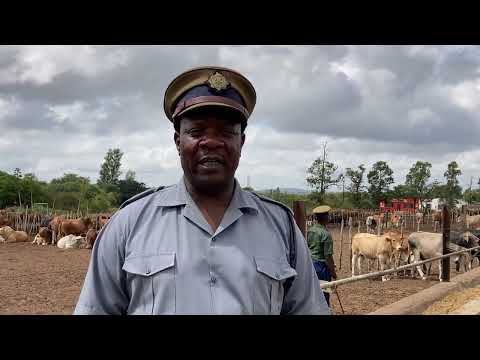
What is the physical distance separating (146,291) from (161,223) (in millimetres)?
220

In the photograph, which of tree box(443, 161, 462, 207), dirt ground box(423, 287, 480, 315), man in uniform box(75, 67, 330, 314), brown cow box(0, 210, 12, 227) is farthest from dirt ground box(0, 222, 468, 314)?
tree box(443, 161, 462, 207)

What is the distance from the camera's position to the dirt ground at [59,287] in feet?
24.5

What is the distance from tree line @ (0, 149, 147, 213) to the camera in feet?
126

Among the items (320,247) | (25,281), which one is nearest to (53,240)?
(25,281)

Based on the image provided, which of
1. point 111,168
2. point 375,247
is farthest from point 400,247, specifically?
point 111,168

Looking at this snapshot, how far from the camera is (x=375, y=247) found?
11.2 metres

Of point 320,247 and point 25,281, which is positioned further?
point 25,281

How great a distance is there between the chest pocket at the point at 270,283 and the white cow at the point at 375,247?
10.1 meters

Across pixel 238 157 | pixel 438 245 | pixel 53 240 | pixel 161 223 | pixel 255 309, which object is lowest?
pixel 53 240

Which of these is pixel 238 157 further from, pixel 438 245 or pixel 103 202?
pixel 103 202

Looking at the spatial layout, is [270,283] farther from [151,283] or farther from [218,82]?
[218,82]

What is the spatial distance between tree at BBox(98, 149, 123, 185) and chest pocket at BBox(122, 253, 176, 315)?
206ft

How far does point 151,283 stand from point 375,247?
10.6 metres
